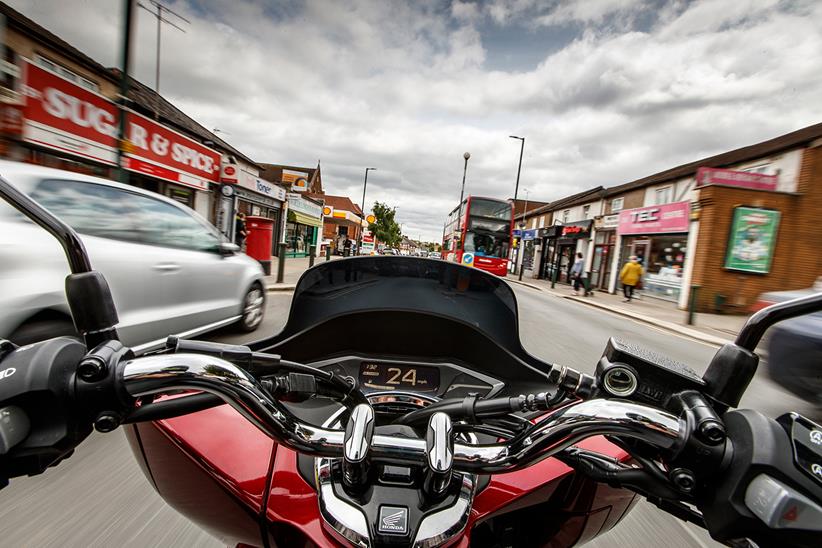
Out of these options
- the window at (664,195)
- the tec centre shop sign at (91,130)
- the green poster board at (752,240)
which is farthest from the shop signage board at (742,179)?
the tec centre shop sign at (91,130)

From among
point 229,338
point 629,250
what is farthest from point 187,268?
point 629,250

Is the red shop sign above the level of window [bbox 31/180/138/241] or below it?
above

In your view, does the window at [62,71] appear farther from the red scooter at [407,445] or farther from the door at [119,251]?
the red scooter at [407,445]

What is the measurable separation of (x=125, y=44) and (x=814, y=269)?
21.4 m

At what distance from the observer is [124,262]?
3.55m

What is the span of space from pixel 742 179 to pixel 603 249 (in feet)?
34.8

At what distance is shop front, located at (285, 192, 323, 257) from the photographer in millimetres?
28672

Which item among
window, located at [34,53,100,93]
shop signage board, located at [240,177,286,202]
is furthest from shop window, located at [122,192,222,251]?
shop signage board, located at [240,177,286,202]

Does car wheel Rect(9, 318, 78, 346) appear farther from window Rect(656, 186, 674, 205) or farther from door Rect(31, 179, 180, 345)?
window Rect(656, 186, 674, 205)

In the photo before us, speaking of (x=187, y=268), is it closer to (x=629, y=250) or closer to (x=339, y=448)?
(x=339, y=448)

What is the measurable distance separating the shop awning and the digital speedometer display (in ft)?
92.2

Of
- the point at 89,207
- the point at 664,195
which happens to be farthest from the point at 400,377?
the point at 664,195

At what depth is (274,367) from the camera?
47.3 inches

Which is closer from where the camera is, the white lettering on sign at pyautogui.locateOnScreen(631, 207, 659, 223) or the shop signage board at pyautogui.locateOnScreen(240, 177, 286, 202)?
the white lettering on sign at pyautogui.locateOnScreen(631, 207, 659, 223)
